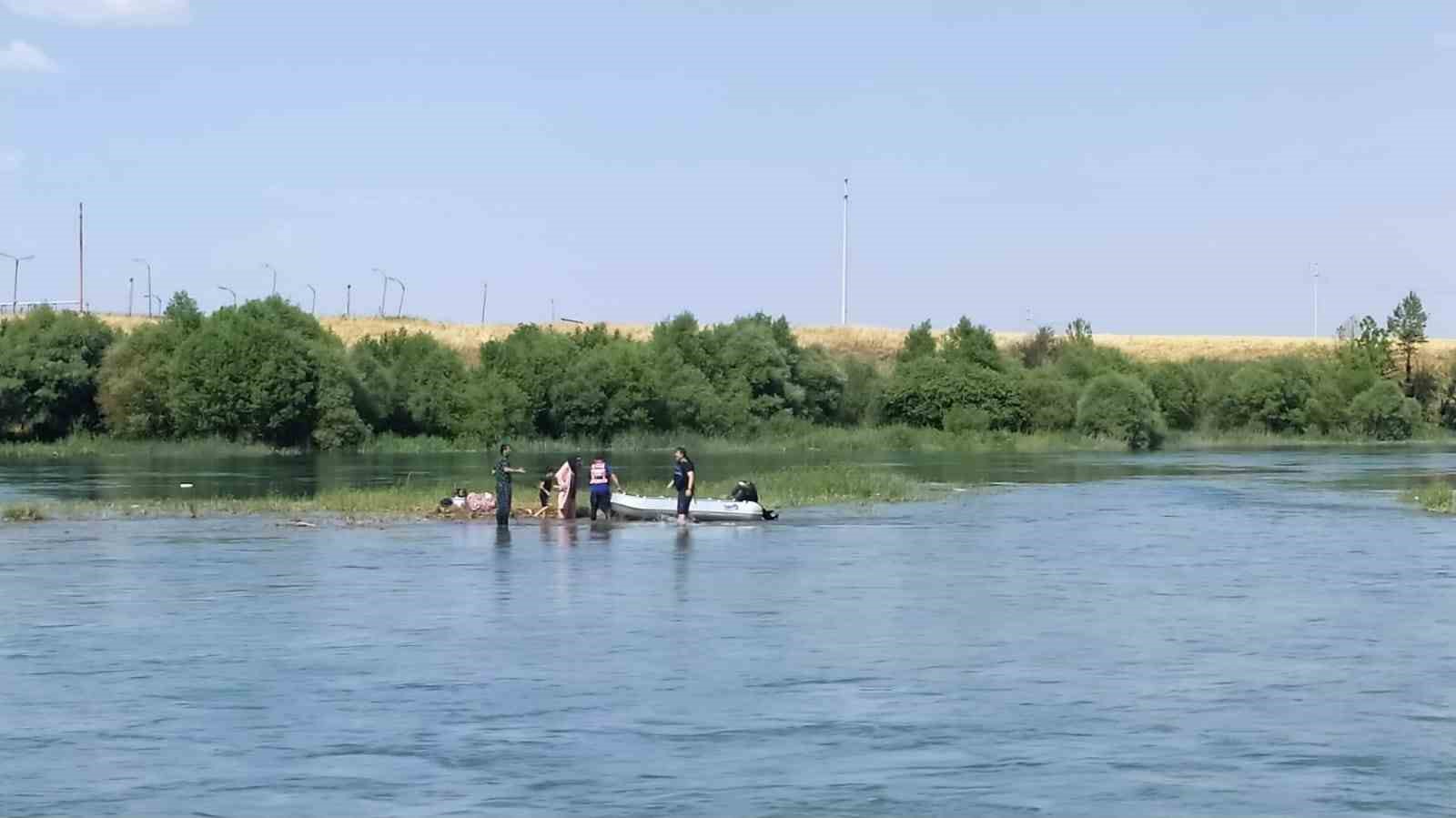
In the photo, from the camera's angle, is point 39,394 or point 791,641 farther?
point 39,394

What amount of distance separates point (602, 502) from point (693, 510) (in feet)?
7.72

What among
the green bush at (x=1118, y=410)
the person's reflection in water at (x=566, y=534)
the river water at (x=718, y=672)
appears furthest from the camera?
the green bush at (x=1118, y=410)

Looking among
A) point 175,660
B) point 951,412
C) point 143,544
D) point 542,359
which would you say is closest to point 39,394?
point 542,359

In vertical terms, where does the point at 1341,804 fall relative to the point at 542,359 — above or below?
below

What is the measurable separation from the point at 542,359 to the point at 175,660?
94735mm

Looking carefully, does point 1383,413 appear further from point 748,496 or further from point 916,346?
point 748,496

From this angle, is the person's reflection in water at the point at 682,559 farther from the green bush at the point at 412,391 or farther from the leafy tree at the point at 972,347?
the leafy tree at the point at 972,347

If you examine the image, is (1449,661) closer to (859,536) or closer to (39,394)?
(859,536)

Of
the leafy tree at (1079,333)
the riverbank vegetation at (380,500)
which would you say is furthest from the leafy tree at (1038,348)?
the riverbank vegetation at (380,500)

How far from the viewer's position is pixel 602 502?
5066 centimetres

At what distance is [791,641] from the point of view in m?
29.8

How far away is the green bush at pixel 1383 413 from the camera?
452ft

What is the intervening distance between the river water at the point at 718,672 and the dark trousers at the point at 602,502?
5.42 ft

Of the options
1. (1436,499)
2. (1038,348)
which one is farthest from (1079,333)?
(1436,499)
